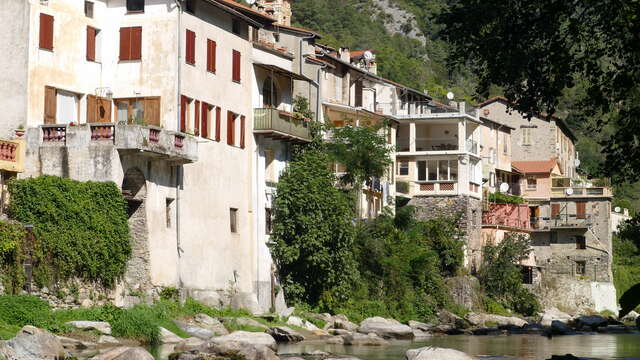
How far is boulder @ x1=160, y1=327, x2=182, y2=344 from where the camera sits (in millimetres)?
45031

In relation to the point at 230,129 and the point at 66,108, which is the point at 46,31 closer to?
the point at 66,108

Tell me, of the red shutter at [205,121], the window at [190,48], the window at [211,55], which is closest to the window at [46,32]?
the window at [190,48]

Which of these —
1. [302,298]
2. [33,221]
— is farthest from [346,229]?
[33,221]

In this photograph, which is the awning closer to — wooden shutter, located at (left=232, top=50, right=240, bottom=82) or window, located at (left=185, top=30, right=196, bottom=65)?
wooden shutter, located at (left=232, top=50, right=240, bottom=82)

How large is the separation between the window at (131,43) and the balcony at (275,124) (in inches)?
343

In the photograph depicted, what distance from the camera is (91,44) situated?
52.7m

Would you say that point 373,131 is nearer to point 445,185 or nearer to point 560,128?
point 445,185

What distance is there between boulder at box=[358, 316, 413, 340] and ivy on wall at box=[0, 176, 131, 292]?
13.8 m

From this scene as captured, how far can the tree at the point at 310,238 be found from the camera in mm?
60844

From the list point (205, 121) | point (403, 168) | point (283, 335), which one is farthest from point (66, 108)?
point (403, 168)

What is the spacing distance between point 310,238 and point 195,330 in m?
14.0

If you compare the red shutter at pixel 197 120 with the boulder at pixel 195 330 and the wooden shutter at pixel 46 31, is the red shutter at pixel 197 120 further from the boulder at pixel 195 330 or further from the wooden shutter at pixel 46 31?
the boulder at pixel 195 330

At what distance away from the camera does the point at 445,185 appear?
84.2 m

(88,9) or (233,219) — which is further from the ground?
(88,9)
